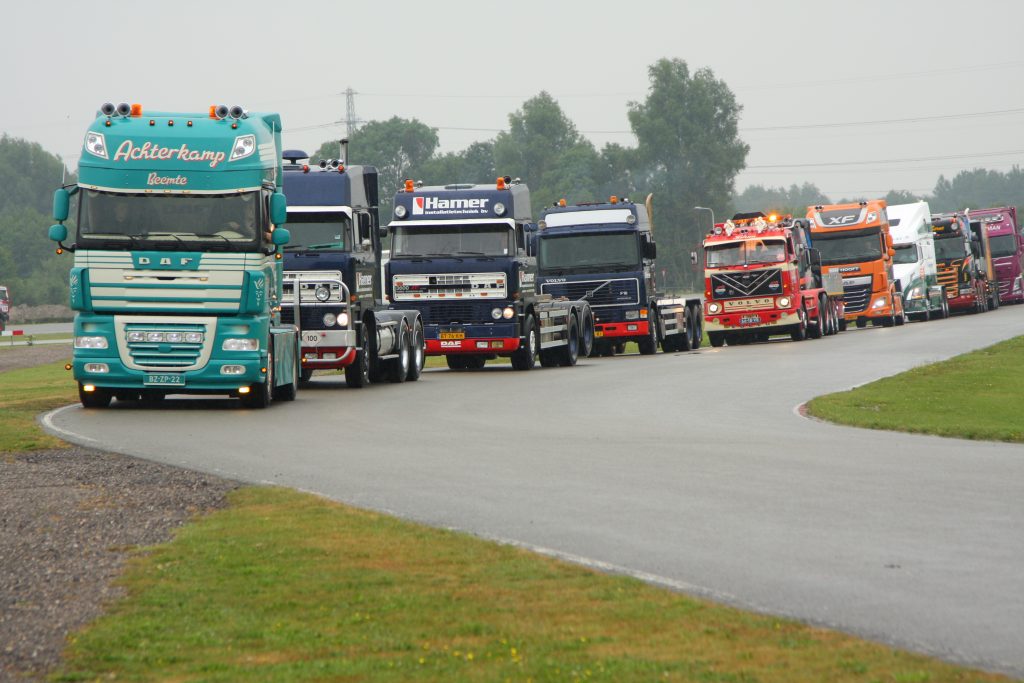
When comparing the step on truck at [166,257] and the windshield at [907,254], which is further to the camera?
the windshield at [907,254]

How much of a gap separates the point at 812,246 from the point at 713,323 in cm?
608

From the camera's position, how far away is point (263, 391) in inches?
864

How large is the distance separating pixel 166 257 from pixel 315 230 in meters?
5.24

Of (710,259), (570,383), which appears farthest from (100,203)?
(710,259)

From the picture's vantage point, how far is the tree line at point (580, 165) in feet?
435

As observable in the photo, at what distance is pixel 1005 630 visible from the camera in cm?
716

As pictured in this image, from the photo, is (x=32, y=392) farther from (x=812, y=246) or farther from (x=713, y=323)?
(x=812, y=246)

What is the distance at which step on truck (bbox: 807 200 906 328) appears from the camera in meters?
52.9

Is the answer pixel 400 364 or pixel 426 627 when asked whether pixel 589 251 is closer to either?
pixel 400 364

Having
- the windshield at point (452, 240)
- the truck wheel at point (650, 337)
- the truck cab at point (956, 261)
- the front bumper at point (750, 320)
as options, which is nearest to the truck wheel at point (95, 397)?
the windshield at point (452, 240)

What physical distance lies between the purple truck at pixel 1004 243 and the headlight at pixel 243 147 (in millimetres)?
57803

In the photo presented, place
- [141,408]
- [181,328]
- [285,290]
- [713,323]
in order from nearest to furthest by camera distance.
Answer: [181,328] → [141,408] → [285,290] → [713,323]

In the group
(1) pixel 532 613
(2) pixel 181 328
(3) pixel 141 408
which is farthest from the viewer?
(3) pixel 141 408

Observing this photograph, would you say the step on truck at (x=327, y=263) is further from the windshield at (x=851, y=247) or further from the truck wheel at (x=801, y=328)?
the windshield at (x=851, y=247)
